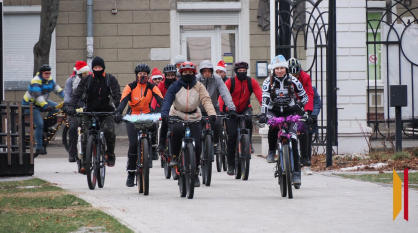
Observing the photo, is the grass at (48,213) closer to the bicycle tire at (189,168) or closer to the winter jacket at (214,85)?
the bicycle tire at (189,168)

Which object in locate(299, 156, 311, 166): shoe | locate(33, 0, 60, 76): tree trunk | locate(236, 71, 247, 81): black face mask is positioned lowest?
locate(299, 156, 311, 166): shoe

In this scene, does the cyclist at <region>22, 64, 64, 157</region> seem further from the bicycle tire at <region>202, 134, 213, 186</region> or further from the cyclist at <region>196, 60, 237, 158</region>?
the bicycle tire at <region>202, 134, 213, 186</region>

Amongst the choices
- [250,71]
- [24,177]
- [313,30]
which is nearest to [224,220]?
[24,177]

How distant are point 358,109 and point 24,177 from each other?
6.57m

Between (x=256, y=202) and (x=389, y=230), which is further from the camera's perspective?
(x=256, y=202)

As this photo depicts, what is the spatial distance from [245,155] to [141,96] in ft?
5.47

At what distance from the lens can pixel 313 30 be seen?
1612 centimetres

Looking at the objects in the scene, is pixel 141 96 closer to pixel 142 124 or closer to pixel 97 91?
pixel 97 91

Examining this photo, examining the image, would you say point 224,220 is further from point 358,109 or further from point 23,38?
point 23,38

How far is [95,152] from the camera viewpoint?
459 inches

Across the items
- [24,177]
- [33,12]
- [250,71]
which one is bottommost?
[24,177]

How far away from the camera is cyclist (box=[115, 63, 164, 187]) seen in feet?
37.1

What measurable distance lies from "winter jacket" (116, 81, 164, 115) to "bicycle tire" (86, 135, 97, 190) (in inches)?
29.2

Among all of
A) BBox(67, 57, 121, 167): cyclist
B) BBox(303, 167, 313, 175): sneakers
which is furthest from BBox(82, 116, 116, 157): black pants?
BBox(303, 167, 313, 175): sneakers
